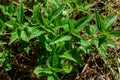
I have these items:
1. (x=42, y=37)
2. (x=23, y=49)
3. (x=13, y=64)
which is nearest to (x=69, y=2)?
(x=42, y=37)

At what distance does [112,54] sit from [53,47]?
0.56 metres

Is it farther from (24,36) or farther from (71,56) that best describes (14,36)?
(71,56)

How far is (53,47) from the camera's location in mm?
1734

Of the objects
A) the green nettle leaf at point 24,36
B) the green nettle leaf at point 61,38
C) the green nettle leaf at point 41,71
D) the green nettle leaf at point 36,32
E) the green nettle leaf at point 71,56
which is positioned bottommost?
the green nettle leaf at point 41,71

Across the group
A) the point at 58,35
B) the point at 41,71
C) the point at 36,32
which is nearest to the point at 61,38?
the point at 58,35

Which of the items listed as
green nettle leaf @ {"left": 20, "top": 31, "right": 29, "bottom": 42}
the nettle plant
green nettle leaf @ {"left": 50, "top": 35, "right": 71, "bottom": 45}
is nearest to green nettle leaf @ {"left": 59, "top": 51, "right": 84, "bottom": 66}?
the nettle plant

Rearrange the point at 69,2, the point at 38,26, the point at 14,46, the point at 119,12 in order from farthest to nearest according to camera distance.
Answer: the point at 119,12
the point at 14,46
the point at 69,2
the point at 38,26

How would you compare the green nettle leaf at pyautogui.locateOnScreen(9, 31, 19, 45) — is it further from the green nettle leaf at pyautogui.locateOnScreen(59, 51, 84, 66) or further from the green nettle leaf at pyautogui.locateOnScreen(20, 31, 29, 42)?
the green nettle leaf at pyautogui.locateOnScreen(59, 51, 84, 66)

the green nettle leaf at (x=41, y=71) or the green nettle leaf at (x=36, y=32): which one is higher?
the green nettle leaf at (x=36, y=32)

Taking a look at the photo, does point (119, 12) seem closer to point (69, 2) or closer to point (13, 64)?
point (69, 2)

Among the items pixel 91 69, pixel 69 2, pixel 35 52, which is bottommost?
pixel 91 69

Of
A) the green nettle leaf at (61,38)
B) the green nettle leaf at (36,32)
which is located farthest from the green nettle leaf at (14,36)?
the green nettle leaf at (61,38)

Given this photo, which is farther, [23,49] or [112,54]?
[112,54]

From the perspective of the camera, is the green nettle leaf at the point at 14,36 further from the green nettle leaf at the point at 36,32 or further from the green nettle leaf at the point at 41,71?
the green nettle leaf at the point at 41,71
